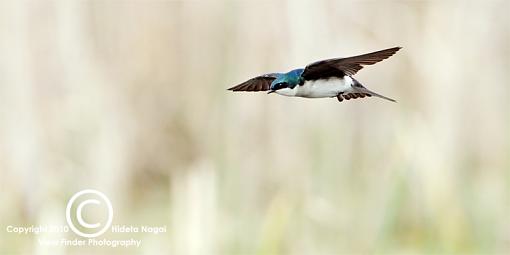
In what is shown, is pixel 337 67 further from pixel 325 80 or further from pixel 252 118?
pixel 252 118

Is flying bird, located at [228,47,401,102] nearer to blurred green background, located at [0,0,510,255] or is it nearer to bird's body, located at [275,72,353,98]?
bird's body, located at [275,72,353,98]

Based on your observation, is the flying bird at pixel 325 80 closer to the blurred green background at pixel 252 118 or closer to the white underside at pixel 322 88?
the white underside at pixel 322 88

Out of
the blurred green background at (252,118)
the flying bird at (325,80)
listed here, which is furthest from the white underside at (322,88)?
the blurred green background at (252,118)

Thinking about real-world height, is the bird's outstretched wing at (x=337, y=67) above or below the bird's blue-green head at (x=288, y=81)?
above

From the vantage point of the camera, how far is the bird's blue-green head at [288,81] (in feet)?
2.92

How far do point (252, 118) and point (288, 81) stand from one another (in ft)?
1.22

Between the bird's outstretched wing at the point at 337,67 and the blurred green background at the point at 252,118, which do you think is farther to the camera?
the blurred green background at the point at 252,118

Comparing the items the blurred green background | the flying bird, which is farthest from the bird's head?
the blurred green background

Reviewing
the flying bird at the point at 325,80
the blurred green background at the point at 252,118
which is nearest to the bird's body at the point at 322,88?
the flying bird at the point at 325,80

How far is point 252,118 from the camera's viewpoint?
1266 mm

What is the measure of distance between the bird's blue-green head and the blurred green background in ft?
0.95

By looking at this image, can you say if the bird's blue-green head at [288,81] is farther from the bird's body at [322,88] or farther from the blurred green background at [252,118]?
the blurred green background at [252,118]

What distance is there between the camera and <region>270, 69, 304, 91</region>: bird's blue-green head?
0.89 metres

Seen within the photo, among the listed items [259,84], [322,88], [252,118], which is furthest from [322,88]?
[252,118]
